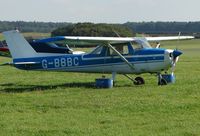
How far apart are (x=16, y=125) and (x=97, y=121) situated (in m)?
1.58

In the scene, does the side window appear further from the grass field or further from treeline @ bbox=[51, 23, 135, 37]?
treeline @ bbox=[51, 23, 135, 37]

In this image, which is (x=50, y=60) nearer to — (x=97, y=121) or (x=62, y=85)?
(x=62, y=85)

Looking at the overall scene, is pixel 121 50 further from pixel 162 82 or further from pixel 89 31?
pixel 89 31

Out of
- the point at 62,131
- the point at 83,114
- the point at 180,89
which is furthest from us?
the point at 180,89

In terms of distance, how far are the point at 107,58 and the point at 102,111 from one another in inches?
270

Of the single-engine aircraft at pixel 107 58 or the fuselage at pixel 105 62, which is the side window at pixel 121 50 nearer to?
the single-engine aircraft at pixel 107 58

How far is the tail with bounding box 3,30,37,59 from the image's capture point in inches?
714

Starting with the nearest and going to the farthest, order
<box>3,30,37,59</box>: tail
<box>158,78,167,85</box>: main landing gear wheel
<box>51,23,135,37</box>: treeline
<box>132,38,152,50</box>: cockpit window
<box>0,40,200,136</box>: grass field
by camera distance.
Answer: <box>0,40,200,136</box>: grass field < <box>158,78,167,85</box>: main landing gear wheel < <box>132,38,152,50</box>: cockpit window < <box>3,30,37,59</box>: tail < <box>51,23,135,37</box>: treeline

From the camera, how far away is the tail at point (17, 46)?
59.5ft

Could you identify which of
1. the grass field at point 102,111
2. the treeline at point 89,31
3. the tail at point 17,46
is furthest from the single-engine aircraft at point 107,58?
the treeline at point 89,31

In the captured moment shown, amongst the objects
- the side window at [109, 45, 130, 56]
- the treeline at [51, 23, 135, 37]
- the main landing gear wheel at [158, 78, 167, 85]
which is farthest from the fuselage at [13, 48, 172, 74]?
the treeline at [51, 23, 135, 37]

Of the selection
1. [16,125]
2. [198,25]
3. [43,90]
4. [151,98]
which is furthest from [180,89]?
[198,25]

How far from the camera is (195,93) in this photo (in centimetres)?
1388

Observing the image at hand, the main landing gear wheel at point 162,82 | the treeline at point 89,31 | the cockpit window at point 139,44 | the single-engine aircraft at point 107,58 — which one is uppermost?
the cockpit window at point 139,44
